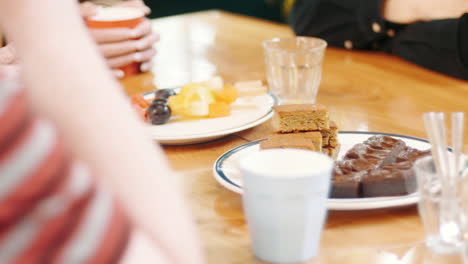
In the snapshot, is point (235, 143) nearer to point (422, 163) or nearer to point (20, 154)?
point (422, 163)

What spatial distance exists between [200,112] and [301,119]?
0.24 metres

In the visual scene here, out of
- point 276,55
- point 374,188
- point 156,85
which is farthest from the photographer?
point 156,85

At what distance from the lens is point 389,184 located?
731mm

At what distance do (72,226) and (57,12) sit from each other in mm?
201

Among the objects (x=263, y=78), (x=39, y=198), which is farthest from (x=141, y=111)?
(x=39, y=198)

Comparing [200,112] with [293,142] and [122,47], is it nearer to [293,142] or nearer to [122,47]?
[293,142]

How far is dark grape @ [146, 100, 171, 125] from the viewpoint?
1088 mm

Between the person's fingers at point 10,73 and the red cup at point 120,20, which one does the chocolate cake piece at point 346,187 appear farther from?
the red cup at point 120,20

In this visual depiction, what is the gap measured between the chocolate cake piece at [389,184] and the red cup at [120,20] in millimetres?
981

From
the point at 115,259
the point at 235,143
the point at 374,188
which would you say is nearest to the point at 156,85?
the point at 235,143

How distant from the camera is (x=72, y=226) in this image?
0.37 m

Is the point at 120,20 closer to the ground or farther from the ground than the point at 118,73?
farther from the ground

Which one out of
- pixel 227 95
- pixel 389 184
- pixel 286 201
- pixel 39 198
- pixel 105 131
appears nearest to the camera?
pixel 39 198

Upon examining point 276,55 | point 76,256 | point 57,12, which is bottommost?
point 276,55
